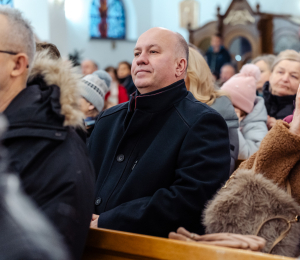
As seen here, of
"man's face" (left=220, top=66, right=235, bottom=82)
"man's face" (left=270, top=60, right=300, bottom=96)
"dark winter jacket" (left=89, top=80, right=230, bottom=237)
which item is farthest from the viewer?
"man's face" (left=220, top=66, right=235, bottom=82)

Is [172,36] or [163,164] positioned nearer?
[163,164]

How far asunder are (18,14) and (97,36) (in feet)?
44.7

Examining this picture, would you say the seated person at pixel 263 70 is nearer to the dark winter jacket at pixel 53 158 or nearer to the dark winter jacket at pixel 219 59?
the dark winter jacket at pixel 53 158

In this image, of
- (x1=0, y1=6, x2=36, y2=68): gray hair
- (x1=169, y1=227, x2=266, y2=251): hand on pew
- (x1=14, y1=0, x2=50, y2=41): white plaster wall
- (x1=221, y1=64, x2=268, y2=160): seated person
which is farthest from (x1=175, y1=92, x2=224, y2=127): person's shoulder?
(x1=14, y1=0, x2=50, y2=41): white plaster wall

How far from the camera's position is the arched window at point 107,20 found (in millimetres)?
14695

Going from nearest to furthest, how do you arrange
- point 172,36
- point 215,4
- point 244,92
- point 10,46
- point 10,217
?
point 10,217 < point 10,46 < point 172,36 < point 244,92 < point 215,4

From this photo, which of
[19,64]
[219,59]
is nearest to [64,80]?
[19,64]

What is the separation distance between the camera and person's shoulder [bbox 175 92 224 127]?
207 cm

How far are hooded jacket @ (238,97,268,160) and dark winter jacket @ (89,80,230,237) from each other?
109cm

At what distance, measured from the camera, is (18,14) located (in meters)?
1.48

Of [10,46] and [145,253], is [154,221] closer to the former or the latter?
[145,253]

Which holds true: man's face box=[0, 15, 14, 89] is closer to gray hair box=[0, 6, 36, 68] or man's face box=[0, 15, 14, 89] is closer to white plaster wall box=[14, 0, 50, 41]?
gray hair box=[0, 6, 36, 68]

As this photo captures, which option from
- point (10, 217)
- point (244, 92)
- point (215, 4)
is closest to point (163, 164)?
point (10, 217)

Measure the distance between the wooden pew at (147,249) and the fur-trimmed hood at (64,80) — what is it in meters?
0.46
